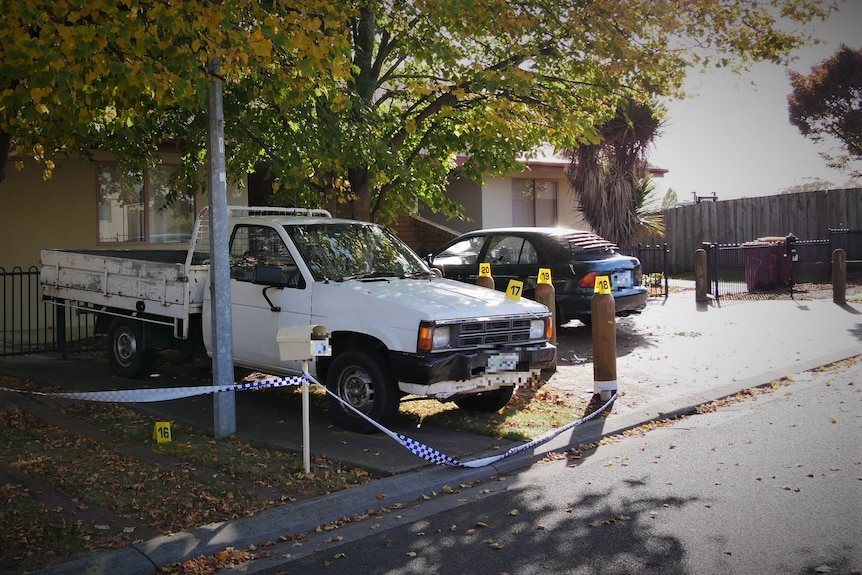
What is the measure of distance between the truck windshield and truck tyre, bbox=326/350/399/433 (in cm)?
99

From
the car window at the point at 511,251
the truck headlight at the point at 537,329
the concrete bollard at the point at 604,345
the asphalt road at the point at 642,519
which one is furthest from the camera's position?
the car window at the point at 511,251

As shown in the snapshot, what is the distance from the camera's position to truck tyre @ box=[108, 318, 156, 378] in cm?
1074

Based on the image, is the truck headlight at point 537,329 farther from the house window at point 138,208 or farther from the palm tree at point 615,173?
the palm tree at point 615,173

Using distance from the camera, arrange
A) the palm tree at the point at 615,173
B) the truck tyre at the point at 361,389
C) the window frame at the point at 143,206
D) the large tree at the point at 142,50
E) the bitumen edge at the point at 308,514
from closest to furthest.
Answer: the bitumen edge at the point at 308,514, the large tree at the point at 142,50, the truck tyre at the point at 361,389, the window frame at the point at 143,206, the palm tree at the point at 615,173

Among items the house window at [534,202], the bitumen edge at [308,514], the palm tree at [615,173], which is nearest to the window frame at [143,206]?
the house window at [534,202]

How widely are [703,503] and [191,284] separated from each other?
600cm

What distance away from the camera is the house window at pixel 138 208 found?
52.2ft

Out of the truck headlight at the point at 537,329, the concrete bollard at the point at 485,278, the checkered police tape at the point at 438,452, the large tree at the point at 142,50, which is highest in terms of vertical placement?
the large tree at the point at 142,50

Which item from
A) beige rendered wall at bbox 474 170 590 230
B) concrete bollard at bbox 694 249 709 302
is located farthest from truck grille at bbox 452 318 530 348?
beige rendered wall at bbox 474 170 590 230

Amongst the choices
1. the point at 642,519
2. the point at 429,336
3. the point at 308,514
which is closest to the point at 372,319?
the point at 429,336

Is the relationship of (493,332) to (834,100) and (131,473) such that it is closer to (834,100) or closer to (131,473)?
(131,473)

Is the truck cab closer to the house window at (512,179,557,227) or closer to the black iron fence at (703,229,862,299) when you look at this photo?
the black iron fence at (703,229,862,299)

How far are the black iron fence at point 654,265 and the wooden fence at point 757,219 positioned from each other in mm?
1978

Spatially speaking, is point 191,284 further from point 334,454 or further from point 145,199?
point 145,199
